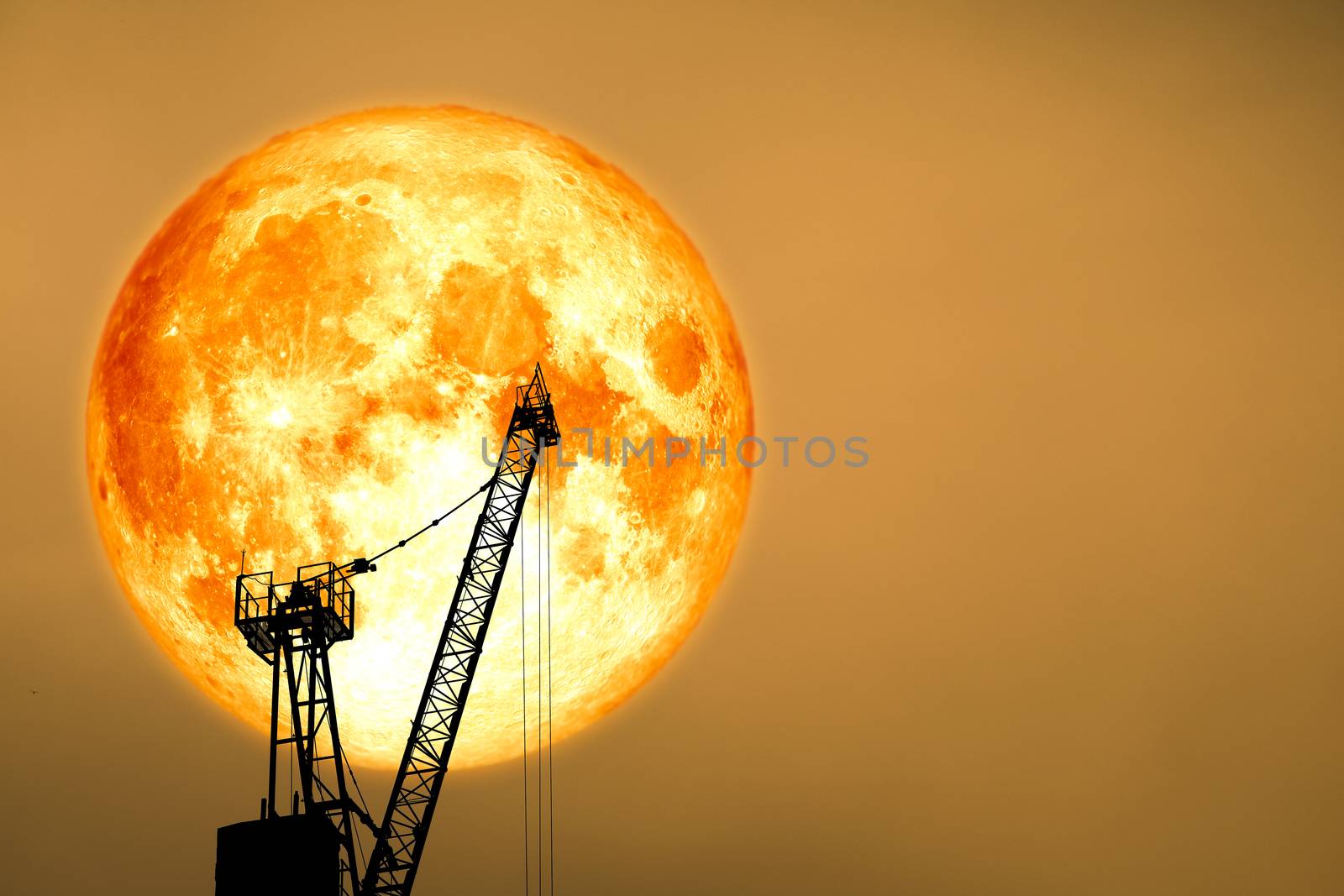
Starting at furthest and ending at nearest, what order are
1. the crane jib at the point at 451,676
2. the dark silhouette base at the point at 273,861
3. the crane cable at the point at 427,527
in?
1. the crane jib at the point at 451,676
2. the crane cable at the point at 427,527
3. the dark silhouette base at the point at 273,861

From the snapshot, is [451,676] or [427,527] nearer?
[427,527]

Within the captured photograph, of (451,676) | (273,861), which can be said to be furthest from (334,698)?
(273,861)

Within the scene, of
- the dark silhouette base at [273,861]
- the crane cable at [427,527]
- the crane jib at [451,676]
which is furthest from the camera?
the crane jib at [451,676]

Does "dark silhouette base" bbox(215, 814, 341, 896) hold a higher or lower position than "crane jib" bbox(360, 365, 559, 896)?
lower

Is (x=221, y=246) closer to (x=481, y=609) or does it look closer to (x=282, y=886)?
(x=481, y=609)

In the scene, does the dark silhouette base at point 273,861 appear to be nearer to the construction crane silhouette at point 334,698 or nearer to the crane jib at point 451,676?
the construction crane silhouette at point 334,698

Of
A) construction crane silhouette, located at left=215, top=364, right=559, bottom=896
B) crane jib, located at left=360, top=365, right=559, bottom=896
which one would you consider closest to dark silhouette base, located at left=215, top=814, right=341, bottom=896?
construction crane silhouette, located at left=215, top=364, right=559, bottom=896

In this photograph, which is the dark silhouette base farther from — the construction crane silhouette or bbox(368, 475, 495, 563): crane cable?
bbox(368, 475, 495, 563): crane cable

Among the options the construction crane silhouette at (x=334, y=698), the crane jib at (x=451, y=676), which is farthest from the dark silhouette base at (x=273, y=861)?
the crane jib at (x=451, y=676)

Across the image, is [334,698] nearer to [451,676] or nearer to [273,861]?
[451,676]

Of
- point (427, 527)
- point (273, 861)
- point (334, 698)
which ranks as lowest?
point (273, 861)
